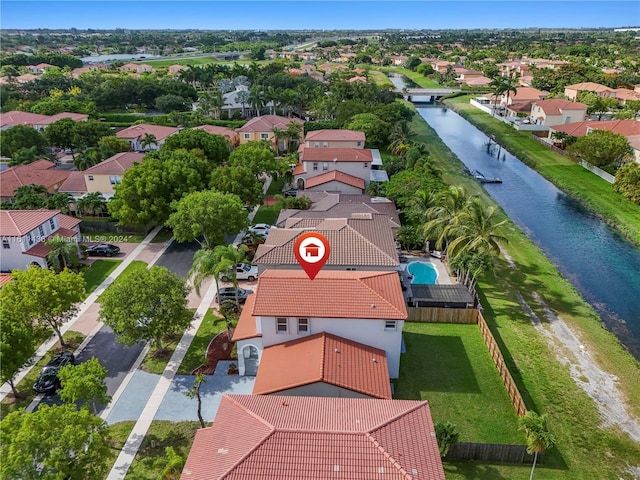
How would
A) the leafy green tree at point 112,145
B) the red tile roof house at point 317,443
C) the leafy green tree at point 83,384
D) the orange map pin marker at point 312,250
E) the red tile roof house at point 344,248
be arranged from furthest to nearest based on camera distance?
1. the leafy green tree at point 112,145
2. the red tile roof house at point 344,248
3. the orange map pin marker at point 312,250
4. the leafy green tree at point 83,384
5. the red tile roof house at point 317,443

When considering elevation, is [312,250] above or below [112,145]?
above

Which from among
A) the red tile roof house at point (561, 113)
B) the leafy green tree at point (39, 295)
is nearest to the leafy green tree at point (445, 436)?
the leafy green tree at point (39, 295)

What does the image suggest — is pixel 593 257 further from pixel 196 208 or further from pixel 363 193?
pixel 196 208

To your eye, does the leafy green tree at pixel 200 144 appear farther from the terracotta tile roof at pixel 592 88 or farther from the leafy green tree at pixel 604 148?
the terracotta tile roof at pixel 592 88

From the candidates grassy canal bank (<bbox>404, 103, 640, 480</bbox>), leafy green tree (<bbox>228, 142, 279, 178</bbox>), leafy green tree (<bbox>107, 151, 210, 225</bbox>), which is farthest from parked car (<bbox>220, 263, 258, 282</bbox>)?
grassy canal bank (<bbox>404, 103, 640, 480</bbox>)

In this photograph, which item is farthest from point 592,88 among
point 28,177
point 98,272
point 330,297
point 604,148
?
point 28,177

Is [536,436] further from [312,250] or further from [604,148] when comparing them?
[604,148]
